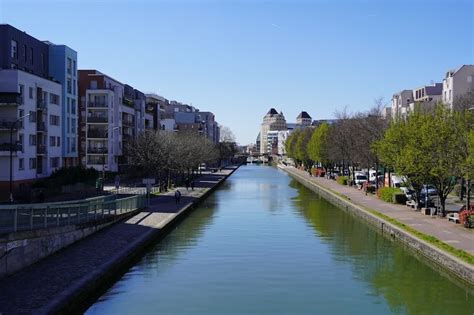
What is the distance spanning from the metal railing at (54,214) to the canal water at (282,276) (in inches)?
152

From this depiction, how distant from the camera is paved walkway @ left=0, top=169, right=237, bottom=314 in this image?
1819 centimetres

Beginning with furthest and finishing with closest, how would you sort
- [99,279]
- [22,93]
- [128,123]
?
1. [128,123]
2. [22,93]
3. [99,279]

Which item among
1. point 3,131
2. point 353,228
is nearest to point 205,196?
point 3,131

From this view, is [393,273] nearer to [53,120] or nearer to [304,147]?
[53,120]

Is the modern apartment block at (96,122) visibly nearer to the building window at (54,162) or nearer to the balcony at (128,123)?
the balcony at (128,123)

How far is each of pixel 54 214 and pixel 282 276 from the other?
10622 mm

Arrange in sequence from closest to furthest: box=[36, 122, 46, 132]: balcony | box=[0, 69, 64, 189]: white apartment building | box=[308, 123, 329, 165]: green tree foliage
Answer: box=[0, 69, 64, 189]: white apartment building, box=[36, 122, 46, 132]: balcony, box=[308, 123, 329, 165]: green tree foliage

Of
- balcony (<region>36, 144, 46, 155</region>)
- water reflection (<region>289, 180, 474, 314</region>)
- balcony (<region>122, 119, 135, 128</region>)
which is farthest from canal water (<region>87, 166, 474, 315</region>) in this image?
balcony (<region>122, 119, 135, 128</region>)

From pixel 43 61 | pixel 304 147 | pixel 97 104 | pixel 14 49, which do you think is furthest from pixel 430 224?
pixel 304 147

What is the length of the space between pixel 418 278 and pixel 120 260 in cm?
1332

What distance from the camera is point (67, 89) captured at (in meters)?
69.9

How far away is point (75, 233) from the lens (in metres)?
29.4

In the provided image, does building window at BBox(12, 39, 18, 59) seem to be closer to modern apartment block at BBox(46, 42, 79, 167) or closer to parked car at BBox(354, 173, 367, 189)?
modern apartment block at BBox(46, 42, 79, 167)

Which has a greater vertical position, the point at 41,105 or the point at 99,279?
the point at 41,105
